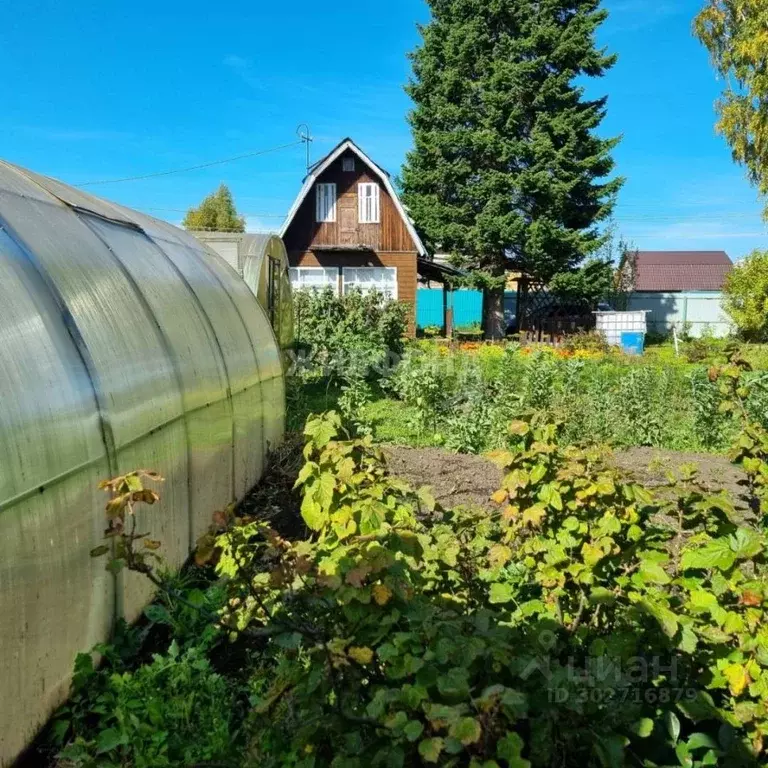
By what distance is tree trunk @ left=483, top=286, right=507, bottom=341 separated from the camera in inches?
1023

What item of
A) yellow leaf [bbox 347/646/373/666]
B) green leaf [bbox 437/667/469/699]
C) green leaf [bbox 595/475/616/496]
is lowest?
yellow leaf [bbox 347/646/373/666]

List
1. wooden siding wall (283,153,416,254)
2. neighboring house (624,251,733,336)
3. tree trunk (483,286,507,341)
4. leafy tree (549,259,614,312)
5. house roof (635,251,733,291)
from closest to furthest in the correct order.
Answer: leafy tree (549,259,614,312) → wooden siding wall (283,153,416,254) → tree trunk (483,286,507,341) → neighboring house (624,251,733,336) → house roof (635,251,733,291)

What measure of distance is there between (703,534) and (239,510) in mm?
4096

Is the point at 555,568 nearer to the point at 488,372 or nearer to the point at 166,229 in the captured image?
the point at 166,229

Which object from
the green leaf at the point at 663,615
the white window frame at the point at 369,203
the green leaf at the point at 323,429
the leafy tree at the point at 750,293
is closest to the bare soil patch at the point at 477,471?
the green leaf at the point at 323,429

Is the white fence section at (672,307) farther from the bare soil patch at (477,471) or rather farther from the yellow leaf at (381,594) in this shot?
the yellow leaf at (381,594)

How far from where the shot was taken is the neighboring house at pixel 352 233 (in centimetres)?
2425

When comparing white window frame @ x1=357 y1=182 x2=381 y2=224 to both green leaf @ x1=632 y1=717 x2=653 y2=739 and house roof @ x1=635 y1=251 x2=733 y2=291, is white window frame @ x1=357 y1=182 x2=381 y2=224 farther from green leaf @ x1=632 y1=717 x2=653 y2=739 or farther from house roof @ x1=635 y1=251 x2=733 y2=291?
house roof @ x1=635 y1=251 x2=733 y2=291

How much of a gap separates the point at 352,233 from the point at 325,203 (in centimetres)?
145

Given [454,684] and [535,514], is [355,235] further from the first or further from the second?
[454,684]

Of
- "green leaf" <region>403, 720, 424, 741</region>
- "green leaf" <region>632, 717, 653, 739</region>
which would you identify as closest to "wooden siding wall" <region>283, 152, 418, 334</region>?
"green leaf" <region>632, 717, 653, 739</region>

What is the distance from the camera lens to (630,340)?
22.6m

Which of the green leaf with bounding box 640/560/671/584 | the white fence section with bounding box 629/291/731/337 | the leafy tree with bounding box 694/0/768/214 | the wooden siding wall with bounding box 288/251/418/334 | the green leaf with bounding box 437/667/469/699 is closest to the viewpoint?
the green leaf with bounding box 437/667/469/699

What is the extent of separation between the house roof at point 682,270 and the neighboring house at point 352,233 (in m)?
26.2
